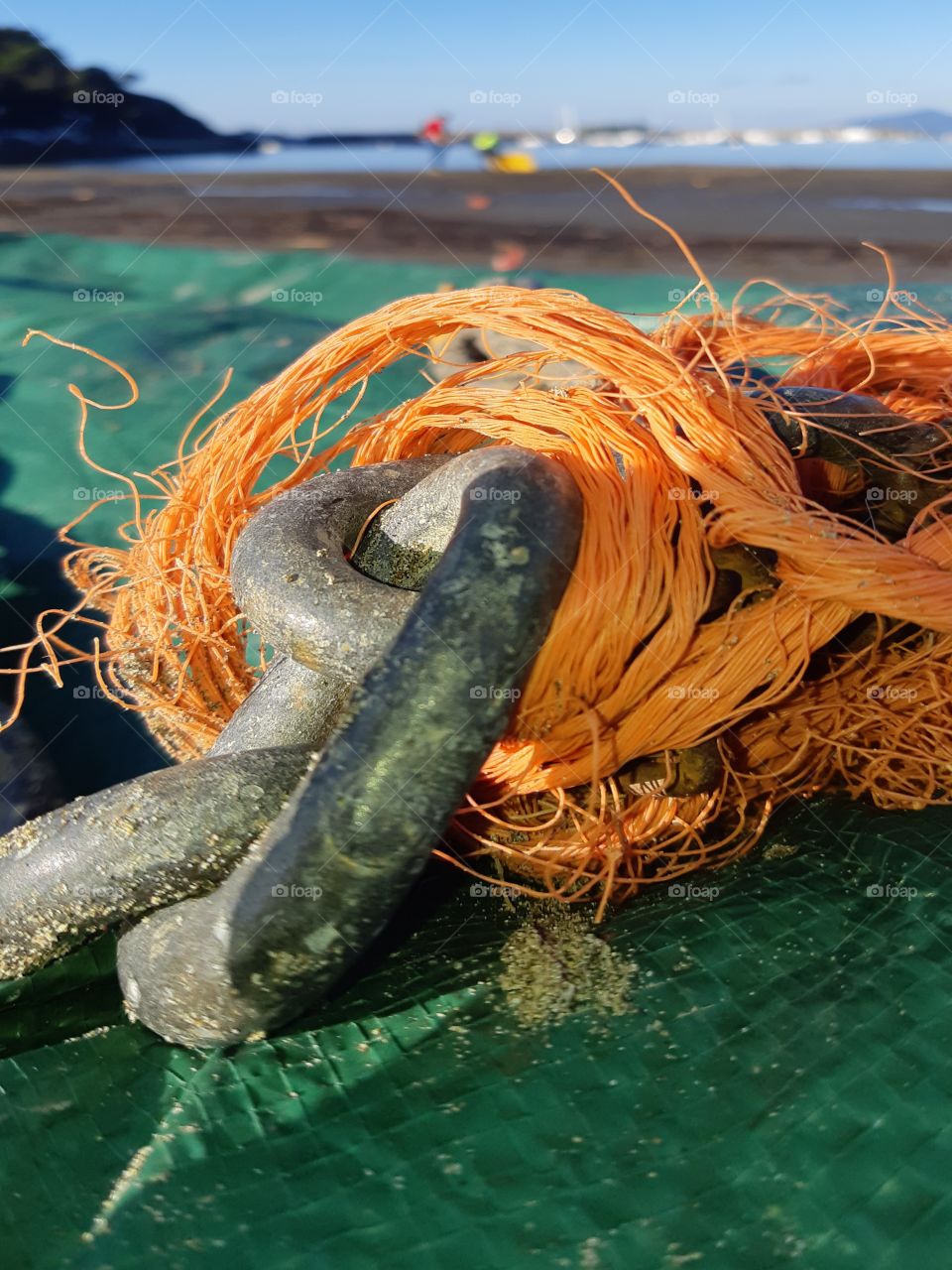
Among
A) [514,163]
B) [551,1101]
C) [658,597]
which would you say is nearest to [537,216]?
[514,163]

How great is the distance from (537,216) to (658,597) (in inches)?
352

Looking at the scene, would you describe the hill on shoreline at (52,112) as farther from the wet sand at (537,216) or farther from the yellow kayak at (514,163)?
the yellow kayak at (514,163)

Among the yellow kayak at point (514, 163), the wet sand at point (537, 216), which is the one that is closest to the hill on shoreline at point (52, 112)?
the wet sand at point (537, 216)

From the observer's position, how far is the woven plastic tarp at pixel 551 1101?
1.32 m

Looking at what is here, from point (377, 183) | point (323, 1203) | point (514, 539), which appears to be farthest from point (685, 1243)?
point (377, 183)

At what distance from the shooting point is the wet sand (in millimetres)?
7262

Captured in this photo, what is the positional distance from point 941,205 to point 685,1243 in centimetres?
1027

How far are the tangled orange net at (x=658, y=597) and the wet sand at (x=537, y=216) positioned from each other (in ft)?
11.3

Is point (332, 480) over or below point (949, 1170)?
over

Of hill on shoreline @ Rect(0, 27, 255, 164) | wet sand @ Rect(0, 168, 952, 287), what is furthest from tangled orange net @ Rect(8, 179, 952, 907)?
hill on shoreline @ Rect(0, 27, 255, 164)

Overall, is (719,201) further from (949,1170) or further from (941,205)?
(949,1170)

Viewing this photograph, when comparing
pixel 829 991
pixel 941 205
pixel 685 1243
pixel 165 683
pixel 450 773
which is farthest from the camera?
pixel 941 205

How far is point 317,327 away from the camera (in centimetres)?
444

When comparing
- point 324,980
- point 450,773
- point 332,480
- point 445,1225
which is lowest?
point 445,1225
